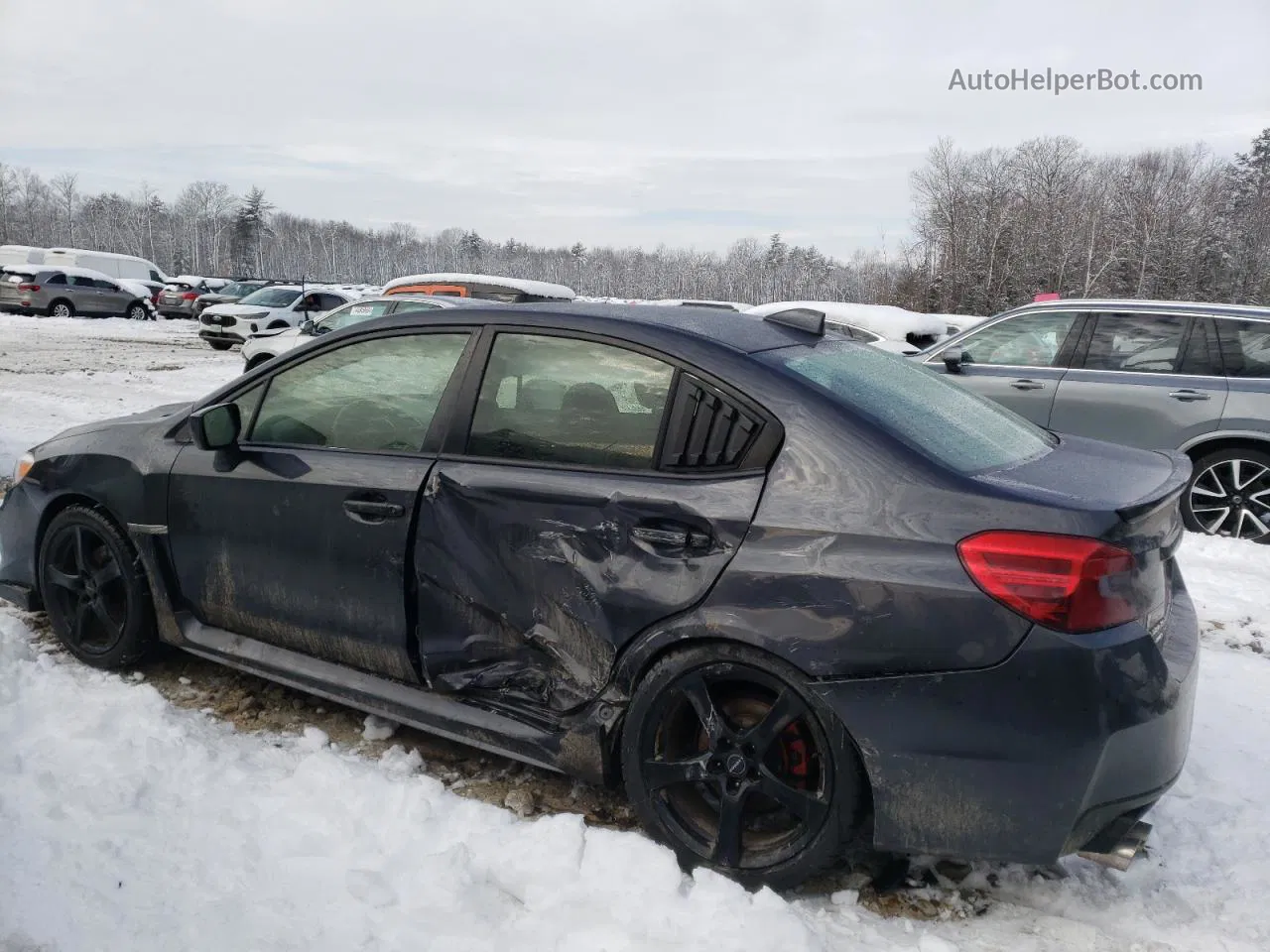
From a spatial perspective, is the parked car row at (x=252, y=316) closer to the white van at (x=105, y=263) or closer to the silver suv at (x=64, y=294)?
the silver suv at (x=64, y=294)

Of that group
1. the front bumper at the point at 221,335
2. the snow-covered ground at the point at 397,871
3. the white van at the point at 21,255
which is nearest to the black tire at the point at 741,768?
the snow-covered ground at the point at 397,871

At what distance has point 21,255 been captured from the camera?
40.3 metres

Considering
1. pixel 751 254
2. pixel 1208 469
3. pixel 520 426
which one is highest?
pixel 751 254

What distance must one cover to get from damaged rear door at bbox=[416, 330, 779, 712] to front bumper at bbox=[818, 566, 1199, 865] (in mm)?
597

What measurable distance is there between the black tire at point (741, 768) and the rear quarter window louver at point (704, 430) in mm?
543

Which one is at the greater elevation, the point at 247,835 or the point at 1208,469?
the point at 1208,469

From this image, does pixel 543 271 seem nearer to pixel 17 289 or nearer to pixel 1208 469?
pixel 17 289

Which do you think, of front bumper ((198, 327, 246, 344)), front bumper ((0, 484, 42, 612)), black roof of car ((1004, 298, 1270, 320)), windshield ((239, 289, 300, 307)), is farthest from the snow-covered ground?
windshield ((239, 289, 300, 307))

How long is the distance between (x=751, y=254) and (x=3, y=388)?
384 feet

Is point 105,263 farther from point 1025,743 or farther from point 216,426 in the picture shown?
point 1025,743

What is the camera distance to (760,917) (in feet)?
8.18

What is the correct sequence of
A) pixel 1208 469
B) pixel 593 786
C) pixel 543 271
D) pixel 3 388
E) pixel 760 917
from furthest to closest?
pixel 543 271
pixel 3 388
pixel 1208 469
pixel 593 786
pixel 760 917

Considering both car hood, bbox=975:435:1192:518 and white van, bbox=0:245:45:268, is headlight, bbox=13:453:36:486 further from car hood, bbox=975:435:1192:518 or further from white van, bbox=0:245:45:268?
white van, bbox=0:245:45:268

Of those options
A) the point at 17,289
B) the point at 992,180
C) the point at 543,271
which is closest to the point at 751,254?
the point at 543,271
